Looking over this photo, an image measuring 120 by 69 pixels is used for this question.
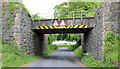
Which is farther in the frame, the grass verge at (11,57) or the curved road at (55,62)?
the curved road at (55,62)

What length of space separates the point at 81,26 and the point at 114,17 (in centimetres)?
562

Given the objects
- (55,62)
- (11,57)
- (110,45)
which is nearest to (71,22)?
(55,62)

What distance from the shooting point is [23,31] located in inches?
629

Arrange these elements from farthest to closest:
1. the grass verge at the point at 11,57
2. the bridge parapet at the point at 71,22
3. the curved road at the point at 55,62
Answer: the bridge parapet at the point at 71,22
the curved road at the point at 55,62
the grass verge at the point at 11,57

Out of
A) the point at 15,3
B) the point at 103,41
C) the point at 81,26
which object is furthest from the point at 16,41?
the point at 103,41

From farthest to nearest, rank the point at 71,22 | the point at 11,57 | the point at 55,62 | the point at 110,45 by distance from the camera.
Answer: the point at 71,22 → the point at 55,62 → the point at 11,57 → the point at 110,45

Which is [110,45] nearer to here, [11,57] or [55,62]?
[55,62]

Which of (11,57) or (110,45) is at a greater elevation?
(110,45)

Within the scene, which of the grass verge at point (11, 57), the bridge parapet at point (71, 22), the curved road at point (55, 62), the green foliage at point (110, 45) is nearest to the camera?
the green foliage at point (110, 45)

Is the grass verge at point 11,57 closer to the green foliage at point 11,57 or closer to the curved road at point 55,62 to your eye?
the green foliage at point 11,57

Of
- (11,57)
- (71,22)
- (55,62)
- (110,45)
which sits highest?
(71,22)

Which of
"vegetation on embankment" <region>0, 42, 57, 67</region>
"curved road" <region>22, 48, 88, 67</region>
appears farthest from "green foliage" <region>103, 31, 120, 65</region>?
"vegetation on embankment" <region>0, 42, 57, 67</region>

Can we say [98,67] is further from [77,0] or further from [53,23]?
[77,0]

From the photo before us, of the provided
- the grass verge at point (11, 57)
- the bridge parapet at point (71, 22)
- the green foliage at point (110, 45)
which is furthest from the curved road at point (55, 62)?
the bridge parapet at point (71, 22)
